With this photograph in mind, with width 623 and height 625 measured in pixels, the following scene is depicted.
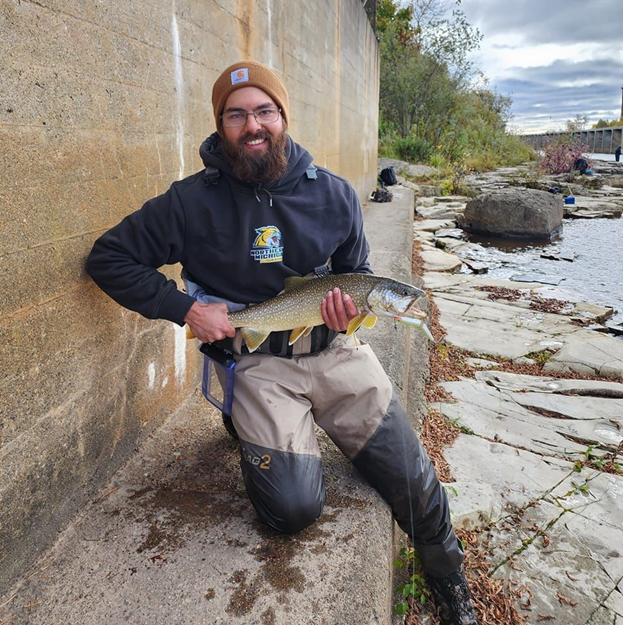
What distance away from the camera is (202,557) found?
249 centimetres

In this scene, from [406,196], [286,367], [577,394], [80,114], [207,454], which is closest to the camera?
[80,114]

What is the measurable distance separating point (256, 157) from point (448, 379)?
3.80 metres

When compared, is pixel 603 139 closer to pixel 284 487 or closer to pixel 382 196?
pixel 382 196

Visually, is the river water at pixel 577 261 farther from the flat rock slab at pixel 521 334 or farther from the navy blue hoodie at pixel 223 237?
the navy blue hoodie at pixel 223 237

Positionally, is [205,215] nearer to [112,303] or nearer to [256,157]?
[256,157]

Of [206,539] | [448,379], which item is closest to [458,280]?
[448,379]

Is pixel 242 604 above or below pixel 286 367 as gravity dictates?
below

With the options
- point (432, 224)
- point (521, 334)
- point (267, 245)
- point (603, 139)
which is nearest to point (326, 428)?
point (267, 245)

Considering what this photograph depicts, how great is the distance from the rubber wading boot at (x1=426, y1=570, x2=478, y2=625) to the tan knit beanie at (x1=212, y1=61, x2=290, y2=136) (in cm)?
260

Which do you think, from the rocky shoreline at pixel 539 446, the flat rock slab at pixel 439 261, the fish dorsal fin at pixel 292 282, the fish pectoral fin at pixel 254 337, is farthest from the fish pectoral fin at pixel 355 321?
the flat rock slab at pixel 439 261

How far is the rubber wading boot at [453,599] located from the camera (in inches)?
110

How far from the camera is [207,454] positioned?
332 cm

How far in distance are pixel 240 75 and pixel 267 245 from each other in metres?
0.88

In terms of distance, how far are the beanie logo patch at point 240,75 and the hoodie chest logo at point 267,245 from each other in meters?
0.76
